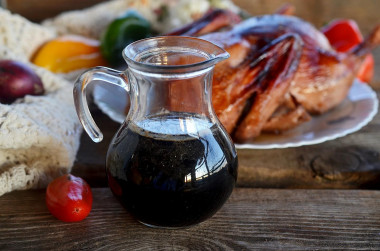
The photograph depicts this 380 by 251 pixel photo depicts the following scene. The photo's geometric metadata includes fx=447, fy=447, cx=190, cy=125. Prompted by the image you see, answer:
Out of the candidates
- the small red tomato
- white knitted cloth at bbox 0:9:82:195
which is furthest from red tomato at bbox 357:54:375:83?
the small red tomato

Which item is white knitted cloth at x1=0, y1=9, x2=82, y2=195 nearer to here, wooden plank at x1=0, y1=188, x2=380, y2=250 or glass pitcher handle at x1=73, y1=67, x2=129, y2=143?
wooden plank at x1=0, y1=188, x2=380, y2=250

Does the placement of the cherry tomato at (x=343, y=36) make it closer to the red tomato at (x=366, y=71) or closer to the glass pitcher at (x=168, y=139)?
the red tomato at (x=366, y=71)

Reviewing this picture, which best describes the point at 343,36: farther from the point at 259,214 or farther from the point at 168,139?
the point at 168,139

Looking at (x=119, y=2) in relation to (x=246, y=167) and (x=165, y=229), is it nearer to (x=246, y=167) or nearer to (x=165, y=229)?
(x=246, y=167)

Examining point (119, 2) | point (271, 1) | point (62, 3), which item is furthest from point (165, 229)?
point (271, 1)

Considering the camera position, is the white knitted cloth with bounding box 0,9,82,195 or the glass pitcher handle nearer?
the glass pitcher handle

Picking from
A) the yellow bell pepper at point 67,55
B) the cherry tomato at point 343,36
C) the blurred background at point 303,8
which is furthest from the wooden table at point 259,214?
the blurred background at point 303,8
